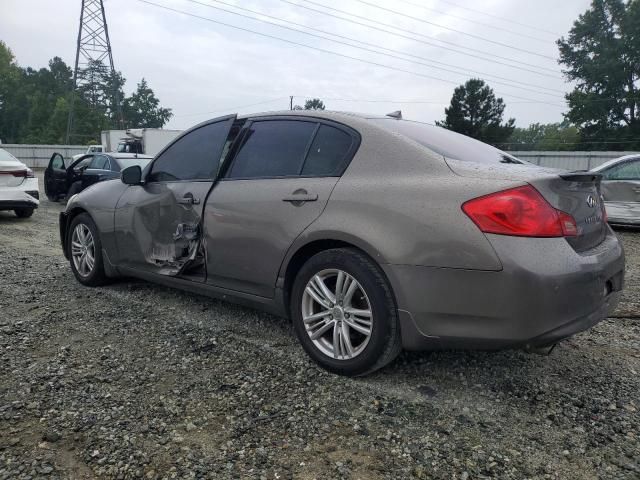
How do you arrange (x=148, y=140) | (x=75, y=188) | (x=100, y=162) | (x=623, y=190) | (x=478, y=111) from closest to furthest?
(x=623, y=190) → (x=100, y=162) → (x=75, y=188) → (x=148, y=140) → (x=478, y=111)

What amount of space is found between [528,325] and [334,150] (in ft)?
4.85

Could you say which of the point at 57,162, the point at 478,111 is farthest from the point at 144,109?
the point at 57,162

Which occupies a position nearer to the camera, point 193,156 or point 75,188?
point 193,156

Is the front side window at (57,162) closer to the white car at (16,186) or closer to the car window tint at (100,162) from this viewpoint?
the car window tint at (100,162)

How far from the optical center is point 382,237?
262 cm

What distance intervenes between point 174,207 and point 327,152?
1412 millimetres

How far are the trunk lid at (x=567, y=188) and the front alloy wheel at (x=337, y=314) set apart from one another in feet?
2.82

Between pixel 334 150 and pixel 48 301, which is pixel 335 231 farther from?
pixel 48 301

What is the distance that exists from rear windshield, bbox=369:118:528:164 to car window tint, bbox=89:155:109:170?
941cm

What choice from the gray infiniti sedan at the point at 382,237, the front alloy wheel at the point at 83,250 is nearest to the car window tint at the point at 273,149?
the gray infiniti sedan at the point at 382,237

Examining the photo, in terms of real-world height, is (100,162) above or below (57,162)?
above

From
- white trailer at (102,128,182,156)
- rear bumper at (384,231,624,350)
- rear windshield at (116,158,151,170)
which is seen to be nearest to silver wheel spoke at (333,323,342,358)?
rear bumper at (384,231,624,350)

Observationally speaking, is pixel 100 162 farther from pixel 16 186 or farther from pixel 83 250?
pixel 83 250

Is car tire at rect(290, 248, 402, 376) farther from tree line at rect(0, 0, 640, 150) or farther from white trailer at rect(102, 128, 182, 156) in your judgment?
tree line at rect(0, 0, 640, 150)
